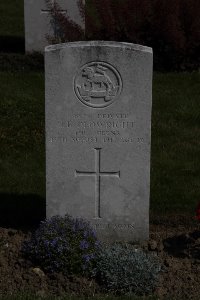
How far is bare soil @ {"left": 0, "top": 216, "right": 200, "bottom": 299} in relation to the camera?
6.03 metres

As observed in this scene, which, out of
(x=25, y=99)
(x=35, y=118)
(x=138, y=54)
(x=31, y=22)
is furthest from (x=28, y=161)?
(x=31, y=22)

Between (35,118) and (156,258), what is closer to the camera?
(156,258)

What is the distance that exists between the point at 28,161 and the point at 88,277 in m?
2.97

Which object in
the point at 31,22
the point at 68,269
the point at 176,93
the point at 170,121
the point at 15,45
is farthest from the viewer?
the point at 15,45

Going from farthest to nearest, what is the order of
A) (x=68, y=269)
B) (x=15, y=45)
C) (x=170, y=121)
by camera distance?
(x=15, y=45) < (x=170, y=121) < (x=68, y=269)

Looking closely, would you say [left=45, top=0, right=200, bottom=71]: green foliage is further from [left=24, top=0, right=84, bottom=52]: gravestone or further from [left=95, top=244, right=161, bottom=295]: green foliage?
[left=95, top=244, right=161, bottom=295]: green foliage

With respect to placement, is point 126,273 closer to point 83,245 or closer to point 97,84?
point 83,245

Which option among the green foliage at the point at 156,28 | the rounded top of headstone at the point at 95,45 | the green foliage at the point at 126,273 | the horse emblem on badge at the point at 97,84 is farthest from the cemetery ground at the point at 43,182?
the rounded top of headstone at the point at 95,45

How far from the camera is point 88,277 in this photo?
6.19 m

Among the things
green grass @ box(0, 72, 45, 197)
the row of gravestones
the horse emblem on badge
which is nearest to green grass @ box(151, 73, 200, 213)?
the row of gravestones

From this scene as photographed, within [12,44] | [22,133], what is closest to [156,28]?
[12,44]

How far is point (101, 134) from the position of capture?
658cm

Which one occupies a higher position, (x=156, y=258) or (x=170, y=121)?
(x=170, y=121)

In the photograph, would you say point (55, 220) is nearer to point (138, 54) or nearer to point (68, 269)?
point (68, 269)
